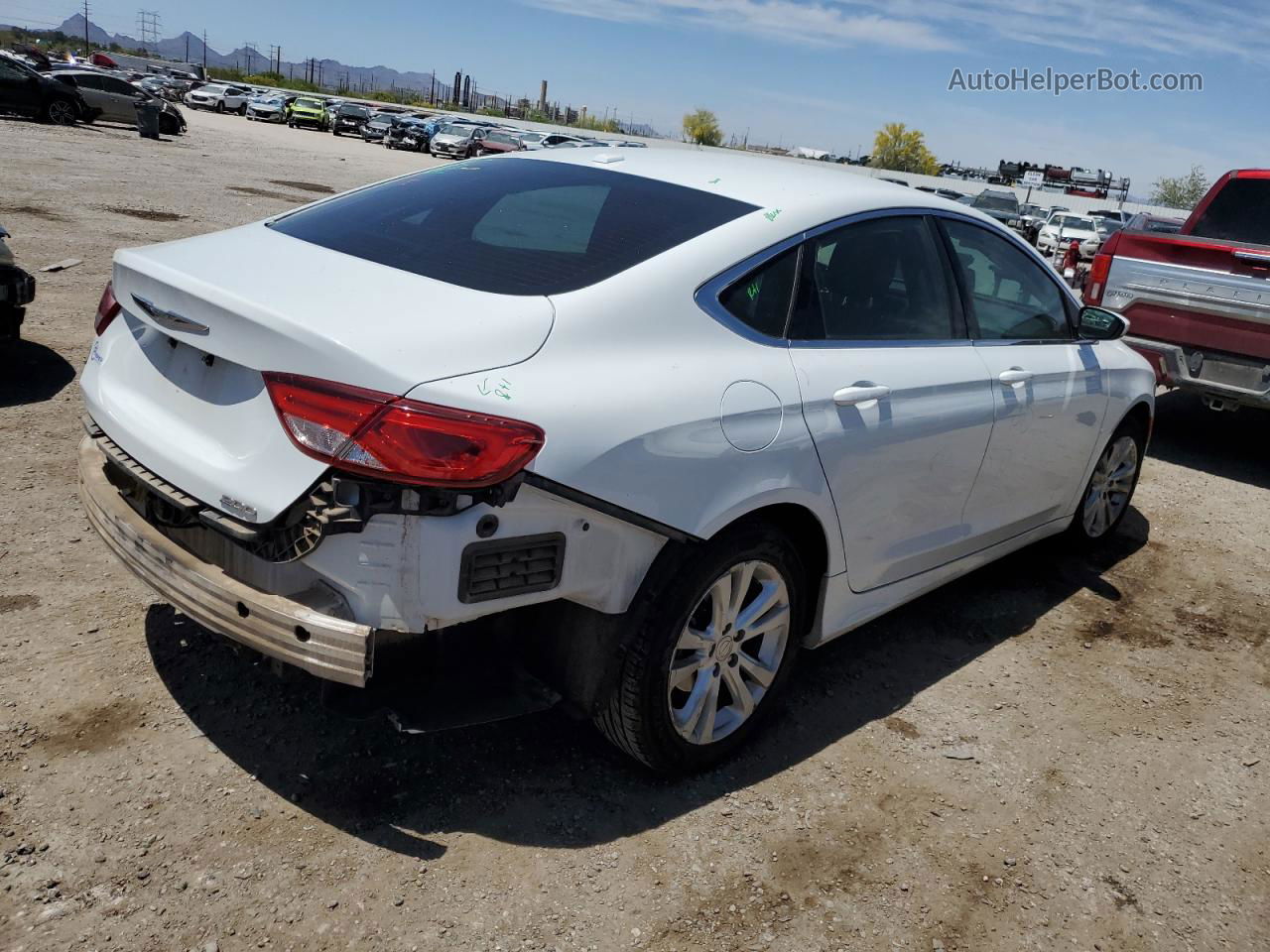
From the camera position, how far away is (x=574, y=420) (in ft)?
8.12

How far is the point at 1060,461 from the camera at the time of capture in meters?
4.59

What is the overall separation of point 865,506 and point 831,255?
0.82m

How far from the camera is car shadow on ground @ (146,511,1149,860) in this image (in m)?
2.87

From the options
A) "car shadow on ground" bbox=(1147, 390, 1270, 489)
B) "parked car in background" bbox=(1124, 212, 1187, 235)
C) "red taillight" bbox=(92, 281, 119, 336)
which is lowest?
"car shadow on ground" bbox=(1147, 390, 1270, 489)

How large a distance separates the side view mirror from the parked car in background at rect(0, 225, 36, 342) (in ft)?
18.4

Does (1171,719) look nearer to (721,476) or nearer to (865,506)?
(865,506)

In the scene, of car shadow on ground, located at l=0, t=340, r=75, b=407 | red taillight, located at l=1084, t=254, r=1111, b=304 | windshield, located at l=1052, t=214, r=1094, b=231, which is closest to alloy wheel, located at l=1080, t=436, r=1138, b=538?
red taillight, located at l=1084, t=254, r=1111, b=304

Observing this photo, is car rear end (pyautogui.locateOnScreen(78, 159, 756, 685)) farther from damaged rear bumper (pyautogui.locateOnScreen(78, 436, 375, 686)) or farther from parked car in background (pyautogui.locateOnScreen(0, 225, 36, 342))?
parked car in background (pyautogui.locateOnScreen(0, 225, 36, 342))

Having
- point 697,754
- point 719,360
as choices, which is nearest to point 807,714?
point 697,754

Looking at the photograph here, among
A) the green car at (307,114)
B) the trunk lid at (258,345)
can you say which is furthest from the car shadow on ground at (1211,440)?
the green car at (307,114)

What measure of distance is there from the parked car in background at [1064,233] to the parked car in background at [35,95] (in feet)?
91.2

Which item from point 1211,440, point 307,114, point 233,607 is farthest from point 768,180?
point 307,114

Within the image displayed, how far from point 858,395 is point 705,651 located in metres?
0.93

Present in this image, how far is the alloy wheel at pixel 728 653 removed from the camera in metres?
2.98
